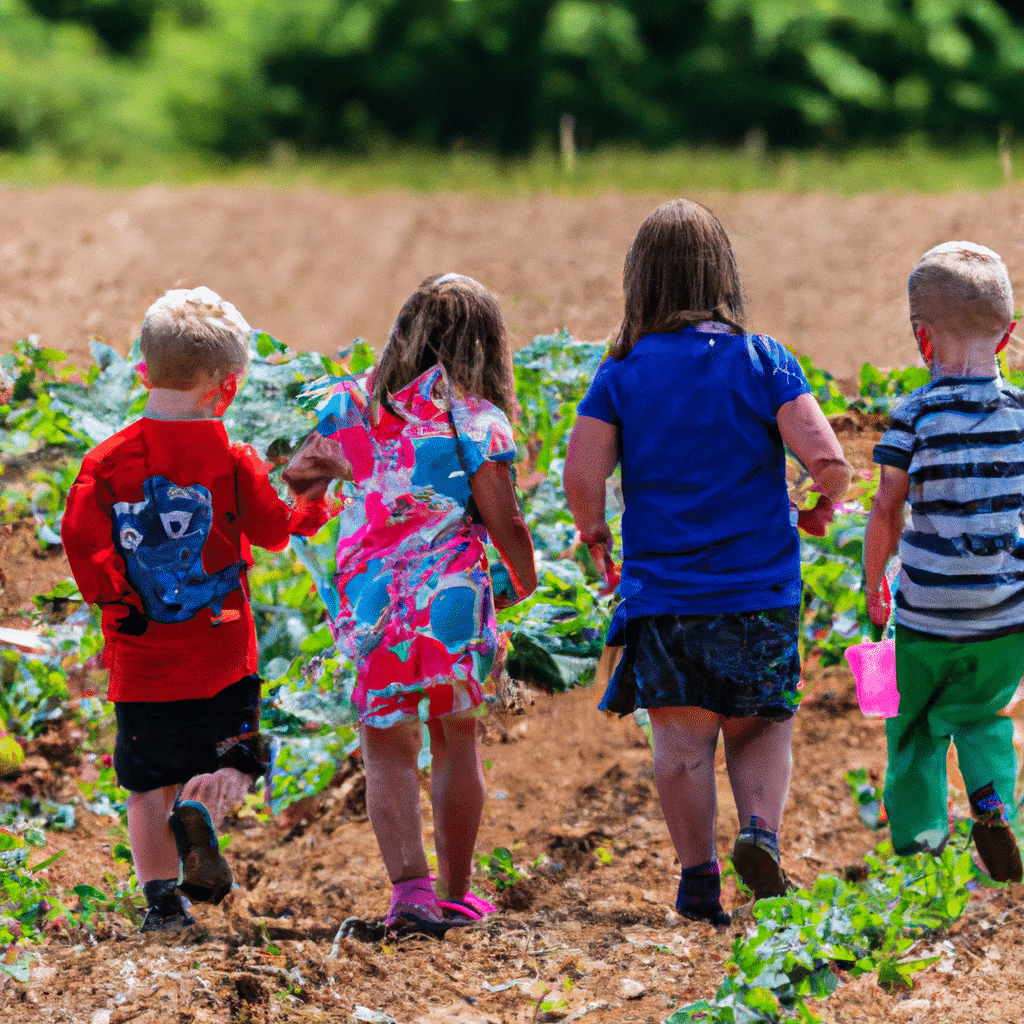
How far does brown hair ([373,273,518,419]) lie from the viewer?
2.87 metres

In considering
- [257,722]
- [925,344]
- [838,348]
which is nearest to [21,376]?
[257,722]

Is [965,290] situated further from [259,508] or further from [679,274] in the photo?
[259,508]

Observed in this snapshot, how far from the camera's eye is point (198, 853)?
2.78m

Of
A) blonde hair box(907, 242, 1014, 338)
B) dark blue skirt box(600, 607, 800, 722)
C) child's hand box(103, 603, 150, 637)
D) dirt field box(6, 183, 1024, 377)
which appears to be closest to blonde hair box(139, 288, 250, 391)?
child's hand box(103, 603, 150, 637)

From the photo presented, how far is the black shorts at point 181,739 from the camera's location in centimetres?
287

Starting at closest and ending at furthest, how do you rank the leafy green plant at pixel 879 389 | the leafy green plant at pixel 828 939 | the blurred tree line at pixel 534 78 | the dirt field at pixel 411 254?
the leafy green plant at pixel 828 939
the leafy green plant at pixel 879 389
the dirt field at pixel 411 254
the blurred tree line at pixel 534 78

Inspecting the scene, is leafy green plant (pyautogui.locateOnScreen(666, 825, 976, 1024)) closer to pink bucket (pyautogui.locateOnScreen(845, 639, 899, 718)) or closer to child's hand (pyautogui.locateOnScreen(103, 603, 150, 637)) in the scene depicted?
pink bucket (pyautogui.locateOnScreen(845, 639, 899, 718))

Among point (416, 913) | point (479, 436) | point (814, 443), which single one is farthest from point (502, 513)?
point (416, 913)

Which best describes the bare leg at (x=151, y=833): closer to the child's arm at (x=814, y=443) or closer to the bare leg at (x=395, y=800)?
the bare leg at (x=395, y=800)

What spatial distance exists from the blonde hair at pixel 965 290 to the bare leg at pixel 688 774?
0.92 meters

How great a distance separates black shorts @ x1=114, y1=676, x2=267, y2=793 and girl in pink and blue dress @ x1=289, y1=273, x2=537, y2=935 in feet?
0.84

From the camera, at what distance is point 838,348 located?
7547 mm

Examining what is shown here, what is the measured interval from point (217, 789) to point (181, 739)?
126 mm

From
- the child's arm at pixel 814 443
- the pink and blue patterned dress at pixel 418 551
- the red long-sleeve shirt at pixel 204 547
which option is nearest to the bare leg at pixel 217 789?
the red long-sleeve shirt at pixel 204 547
